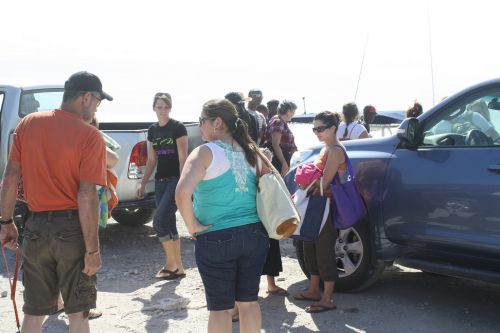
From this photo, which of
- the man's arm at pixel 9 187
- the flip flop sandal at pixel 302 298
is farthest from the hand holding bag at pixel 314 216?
the man's arm at pixel 9 187

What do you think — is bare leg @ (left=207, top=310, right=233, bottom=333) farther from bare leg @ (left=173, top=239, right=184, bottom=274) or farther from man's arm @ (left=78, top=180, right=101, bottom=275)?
bare leg @ (left=173, top=239, right=184, bottom=274)

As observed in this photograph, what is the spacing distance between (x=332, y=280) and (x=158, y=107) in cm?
236

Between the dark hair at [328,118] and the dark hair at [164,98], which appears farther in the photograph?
the dark hair at [164,98]

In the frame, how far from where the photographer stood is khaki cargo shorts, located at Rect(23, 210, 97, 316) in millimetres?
3281

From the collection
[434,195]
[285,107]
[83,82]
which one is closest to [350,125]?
[285,107]

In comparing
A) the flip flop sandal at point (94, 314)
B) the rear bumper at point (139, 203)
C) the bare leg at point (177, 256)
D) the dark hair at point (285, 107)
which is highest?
the dark hair at point (285, 107)

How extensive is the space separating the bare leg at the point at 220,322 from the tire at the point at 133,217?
509 cm

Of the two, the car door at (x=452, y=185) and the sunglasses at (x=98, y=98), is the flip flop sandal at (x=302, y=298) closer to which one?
the car door at (x=452, y=185)

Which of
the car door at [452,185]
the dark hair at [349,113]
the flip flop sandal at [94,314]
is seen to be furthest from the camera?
the dark hair at [349,113]

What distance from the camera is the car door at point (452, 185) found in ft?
13.8

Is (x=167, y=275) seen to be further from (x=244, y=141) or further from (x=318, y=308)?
(x=244, y=141)

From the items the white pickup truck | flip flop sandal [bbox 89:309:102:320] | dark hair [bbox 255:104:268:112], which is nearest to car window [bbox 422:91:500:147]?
flip flop sandal [bbox 89:309:102:320]

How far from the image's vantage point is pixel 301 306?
5.00 meters

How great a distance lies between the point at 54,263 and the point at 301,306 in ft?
7.70
